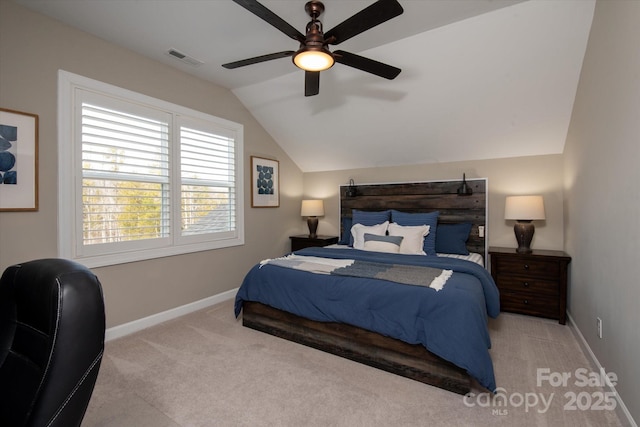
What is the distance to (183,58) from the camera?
319 cm

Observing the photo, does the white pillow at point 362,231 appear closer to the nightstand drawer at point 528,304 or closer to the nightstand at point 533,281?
the nightstand at point 533,281

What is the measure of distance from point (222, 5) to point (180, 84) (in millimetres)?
1400

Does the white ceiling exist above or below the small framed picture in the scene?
above

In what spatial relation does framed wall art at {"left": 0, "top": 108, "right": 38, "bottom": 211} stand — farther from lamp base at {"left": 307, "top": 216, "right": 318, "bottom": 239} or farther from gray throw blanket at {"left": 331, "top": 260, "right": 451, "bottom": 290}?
lamp base at {"left": 307, "top": 216, "right": 318, "bottom": 239}

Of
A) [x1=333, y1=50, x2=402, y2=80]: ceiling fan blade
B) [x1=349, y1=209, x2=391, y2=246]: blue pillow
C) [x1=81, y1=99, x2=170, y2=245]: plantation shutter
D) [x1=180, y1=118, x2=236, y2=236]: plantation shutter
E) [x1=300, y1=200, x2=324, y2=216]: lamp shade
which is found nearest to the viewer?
[x1=333, y1=50, x2=402, y2=80]: ceiling fan blade

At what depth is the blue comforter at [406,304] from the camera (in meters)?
1.96

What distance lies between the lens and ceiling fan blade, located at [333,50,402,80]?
2.22 meters

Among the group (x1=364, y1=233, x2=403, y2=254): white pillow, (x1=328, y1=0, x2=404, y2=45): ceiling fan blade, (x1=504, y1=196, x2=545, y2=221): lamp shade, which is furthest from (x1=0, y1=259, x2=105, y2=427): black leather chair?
(x1=504, y1=196, x2=545, y2=221): lamp shade

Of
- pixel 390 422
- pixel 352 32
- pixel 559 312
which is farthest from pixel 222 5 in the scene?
pixel 559 312

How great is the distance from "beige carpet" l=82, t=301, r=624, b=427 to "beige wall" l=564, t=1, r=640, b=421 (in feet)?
1.25

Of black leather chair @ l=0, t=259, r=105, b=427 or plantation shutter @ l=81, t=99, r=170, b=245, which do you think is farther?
plantation shutter @ l=81, t=99, r=170, b=245

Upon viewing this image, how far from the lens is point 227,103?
4.04 metres

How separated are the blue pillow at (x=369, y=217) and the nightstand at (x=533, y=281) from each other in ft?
4.44

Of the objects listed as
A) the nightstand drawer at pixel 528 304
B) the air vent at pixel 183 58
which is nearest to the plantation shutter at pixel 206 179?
the air vent at pixel 183 58
